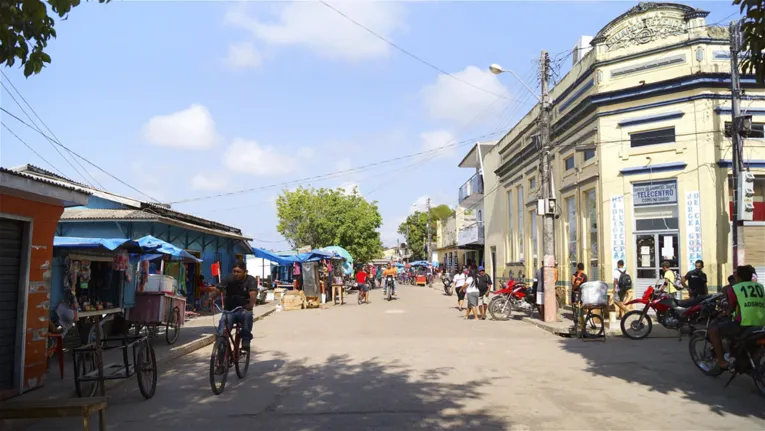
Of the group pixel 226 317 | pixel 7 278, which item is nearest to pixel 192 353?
pixel 226 317

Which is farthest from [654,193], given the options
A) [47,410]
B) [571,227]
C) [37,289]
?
[47,410]

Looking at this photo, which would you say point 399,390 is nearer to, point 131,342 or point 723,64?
point 131,342

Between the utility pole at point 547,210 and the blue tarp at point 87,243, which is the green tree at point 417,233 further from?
the blue tarp at point 87,243

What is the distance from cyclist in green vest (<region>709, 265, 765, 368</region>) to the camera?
25.3 ft

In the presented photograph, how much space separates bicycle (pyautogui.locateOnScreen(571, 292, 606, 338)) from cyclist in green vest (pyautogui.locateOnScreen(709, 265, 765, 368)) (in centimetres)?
534

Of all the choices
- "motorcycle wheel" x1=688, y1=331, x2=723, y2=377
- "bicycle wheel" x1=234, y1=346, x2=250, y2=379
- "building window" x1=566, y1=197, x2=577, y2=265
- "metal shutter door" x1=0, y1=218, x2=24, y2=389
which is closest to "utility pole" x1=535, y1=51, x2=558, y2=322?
"building window" x1=566, y1=197, x2=577, y2=265

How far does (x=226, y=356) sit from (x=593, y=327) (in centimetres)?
905

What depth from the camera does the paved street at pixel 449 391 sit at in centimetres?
642

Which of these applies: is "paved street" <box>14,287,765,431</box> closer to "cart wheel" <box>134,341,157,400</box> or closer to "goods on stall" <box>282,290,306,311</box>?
"cart wheel" <box>134,341,157,400</box>

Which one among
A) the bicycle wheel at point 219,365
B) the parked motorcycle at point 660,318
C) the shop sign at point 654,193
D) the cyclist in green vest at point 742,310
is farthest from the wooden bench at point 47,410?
the shop sign at point 654,193

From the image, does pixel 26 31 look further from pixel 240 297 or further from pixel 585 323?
pixel 585 323

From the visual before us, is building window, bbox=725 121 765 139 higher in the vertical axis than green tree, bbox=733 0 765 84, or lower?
higher

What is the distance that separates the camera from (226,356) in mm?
8367

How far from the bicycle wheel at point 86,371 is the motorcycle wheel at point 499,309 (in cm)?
1336
